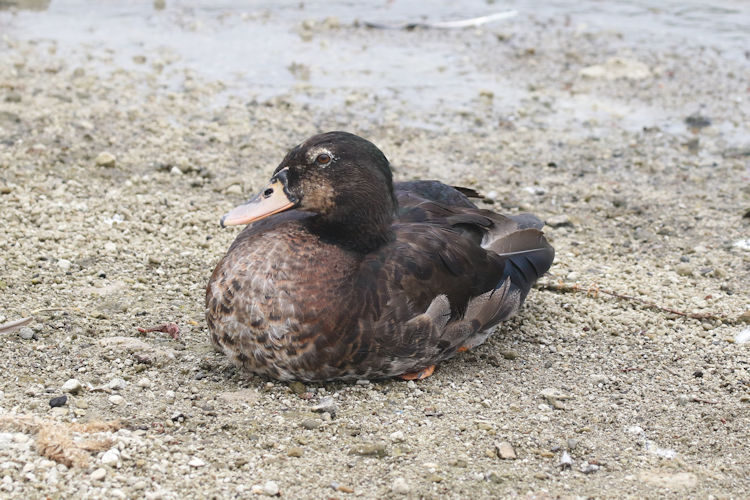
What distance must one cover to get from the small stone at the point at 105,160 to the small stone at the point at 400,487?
425cm

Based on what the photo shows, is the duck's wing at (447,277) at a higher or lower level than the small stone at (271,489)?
higher

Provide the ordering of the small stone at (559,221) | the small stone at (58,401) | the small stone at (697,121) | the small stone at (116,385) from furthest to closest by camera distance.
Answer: the small stone at (697,121), the small stone at (559,221), the small stone at (116,385), the small stone at (58,401)

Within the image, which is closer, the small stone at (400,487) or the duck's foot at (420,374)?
the small stone at (400,487)

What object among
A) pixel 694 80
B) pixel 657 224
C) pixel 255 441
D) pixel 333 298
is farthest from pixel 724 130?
pixel 255 441

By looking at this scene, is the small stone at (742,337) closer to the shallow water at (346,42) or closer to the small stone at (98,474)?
the small stone at (98,474)

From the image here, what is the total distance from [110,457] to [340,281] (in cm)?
131

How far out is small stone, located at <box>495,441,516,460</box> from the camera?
12.3 feet

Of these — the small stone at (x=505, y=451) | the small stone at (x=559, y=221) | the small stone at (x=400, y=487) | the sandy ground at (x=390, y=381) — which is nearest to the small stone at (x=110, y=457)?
the sandy ground at (x=390, y=381)

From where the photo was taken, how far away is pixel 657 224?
6.59 meters

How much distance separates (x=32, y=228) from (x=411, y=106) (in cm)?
420

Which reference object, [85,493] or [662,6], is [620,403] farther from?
[662,6]

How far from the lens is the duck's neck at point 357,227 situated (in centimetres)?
432

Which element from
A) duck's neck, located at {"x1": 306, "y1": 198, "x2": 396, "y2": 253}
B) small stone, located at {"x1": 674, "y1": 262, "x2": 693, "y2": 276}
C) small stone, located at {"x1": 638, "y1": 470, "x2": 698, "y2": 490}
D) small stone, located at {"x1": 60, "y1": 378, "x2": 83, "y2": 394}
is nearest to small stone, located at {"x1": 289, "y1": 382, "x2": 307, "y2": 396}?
duck's neck, located at {"x1": 306, "y1": 198, "x2": 396, "y2": 253}

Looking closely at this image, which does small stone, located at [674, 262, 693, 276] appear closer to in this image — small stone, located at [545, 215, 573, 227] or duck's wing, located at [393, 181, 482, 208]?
small stone, located at [545, 215, 573, 227]
